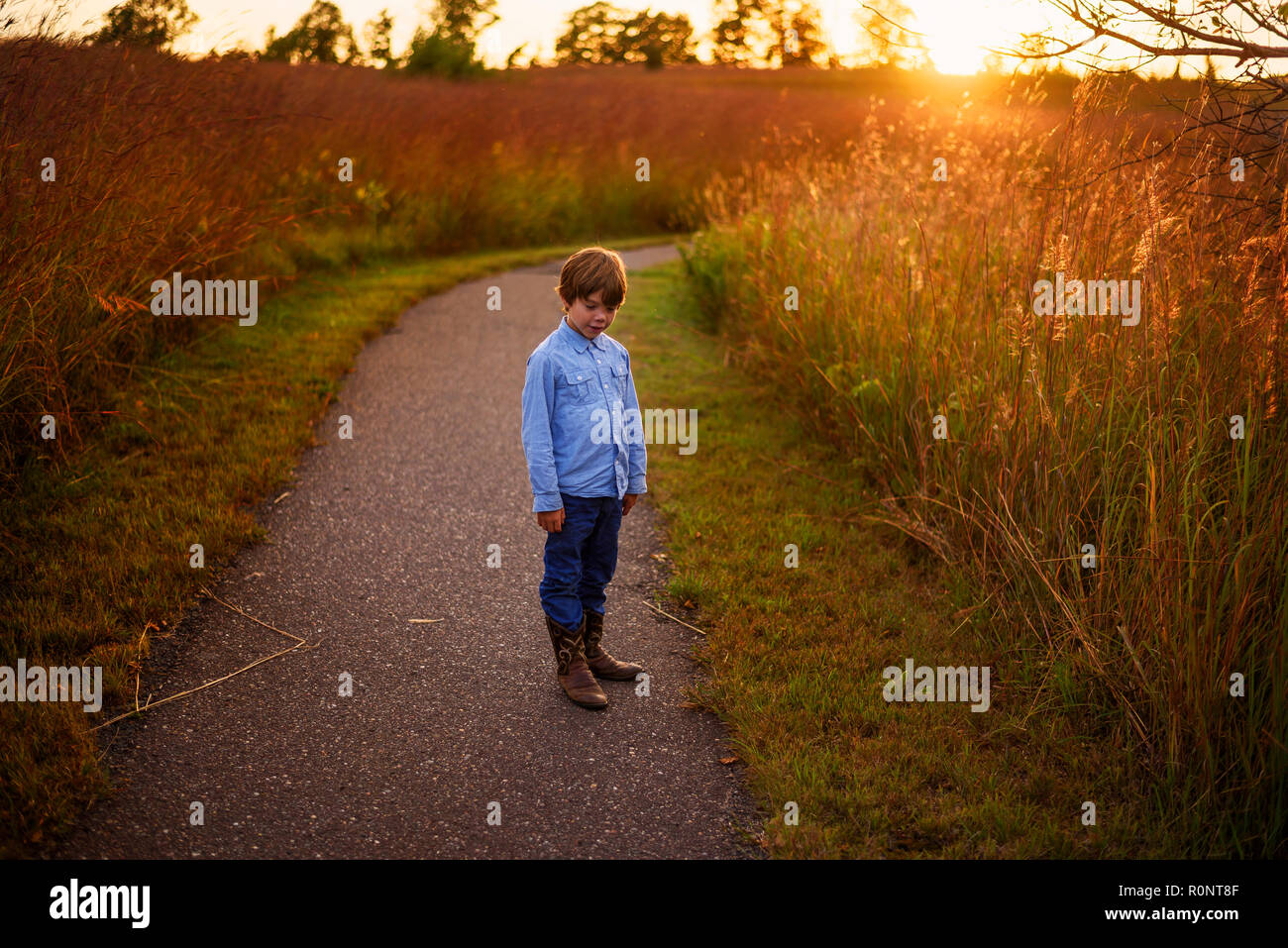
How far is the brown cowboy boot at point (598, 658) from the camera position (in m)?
3.83

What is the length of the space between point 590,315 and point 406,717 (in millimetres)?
1694

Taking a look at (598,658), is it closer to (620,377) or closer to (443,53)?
(620,377)

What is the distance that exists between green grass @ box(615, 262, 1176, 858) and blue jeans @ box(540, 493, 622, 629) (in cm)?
65

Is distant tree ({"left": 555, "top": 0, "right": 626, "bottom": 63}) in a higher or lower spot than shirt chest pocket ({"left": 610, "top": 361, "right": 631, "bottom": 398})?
higher

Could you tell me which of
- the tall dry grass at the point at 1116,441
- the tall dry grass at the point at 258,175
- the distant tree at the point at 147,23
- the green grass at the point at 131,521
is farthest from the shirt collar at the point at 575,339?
the distant tree at the point at 147,23

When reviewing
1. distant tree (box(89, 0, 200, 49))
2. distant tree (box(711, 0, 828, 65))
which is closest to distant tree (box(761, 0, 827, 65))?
distant tree (box(711, 0, 828, 65))

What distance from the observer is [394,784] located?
3.09 m

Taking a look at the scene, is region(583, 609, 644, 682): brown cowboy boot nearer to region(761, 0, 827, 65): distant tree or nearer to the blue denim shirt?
the blue denim shirt

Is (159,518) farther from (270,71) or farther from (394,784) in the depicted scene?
(270,71)

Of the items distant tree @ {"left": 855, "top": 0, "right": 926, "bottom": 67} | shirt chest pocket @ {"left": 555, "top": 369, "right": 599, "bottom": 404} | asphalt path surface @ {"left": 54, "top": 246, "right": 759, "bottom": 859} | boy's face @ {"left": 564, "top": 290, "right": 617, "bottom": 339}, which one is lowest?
asphalt path surface @ {"left": 54, "top": 246, "right": 759, "bottom": 859}

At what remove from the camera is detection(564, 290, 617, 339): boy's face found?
3469mm
